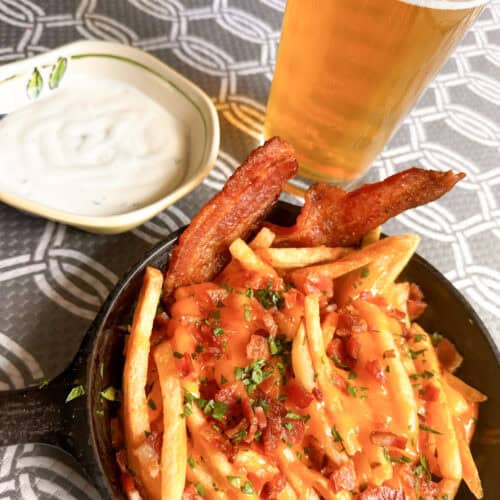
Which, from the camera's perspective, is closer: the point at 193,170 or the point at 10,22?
the point at 193,170

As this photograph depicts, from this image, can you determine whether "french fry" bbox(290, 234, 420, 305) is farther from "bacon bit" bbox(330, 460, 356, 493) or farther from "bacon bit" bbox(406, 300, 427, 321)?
"bacon bit" bbox(330, 460, 356, 493)

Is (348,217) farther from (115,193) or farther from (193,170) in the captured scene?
(115,193)

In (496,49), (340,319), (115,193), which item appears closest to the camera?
(340,319)

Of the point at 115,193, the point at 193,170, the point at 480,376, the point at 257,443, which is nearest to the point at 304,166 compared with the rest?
the point at 193,170

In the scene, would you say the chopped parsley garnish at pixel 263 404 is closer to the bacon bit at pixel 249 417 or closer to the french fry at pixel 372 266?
the bacon bit at pixel 249 417

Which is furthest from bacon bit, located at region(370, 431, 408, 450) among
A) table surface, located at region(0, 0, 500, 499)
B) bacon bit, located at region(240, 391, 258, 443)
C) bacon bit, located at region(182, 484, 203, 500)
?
table surface, located at region(0, 0, 500, 499)

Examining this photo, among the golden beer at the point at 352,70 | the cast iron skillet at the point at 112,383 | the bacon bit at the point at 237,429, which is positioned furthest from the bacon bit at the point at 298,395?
the golden beer at the point at 352,70

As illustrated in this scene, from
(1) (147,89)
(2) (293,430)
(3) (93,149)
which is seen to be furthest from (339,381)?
(1) (147,89)

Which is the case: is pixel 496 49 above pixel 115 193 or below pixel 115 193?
above
